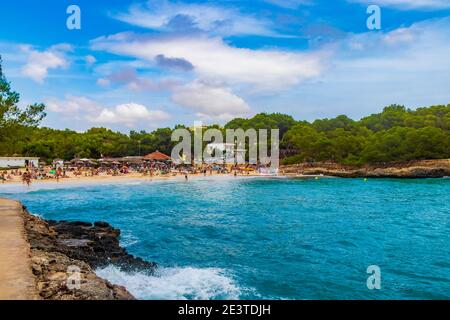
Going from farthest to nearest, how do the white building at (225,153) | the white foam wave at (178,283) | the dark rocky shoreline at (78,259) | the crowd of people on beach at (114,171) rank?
the white building at (225,153)
the crowd of people on beach at (114,171)
the white foam wave at (178,283)
the dark rocky shoreline at (78,259)

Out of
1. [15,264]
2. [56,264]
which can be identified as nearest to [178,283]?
[56,264]

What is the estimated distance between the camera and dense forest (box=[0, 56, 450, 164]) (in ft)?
202

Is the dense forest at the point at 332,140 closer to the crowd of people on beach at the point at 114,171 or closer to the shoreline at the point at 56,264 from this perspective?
the crowd of people on beach at the point at 114,171

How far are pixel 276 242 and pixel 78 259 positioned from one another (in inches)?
334

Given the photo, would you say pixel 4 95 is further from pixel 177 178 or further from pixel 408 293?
pixel 177 178

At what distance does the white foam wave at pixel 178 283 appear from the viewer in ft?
34.5

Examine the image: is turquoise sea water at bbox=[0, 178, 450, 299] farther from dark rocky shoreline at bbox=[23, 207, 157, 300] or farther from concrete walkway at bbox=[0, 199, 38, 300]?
concrete walkway at bbox=[0, 199, 38, 300]

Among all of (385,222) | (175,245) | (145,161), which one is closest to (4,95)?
(175,245)

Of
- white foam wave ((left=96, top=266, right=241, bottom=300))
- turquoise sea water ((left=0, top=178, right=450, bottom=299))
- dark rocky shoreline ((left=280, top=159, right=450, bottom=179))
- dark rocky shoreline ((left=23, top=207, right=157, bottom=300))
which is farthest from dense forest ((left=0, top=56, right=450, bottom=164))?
white foam wave ((left=96, top=266, right=241, bottom=300))

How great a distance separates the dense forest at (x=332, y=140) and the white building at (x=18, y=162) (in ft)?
7.15

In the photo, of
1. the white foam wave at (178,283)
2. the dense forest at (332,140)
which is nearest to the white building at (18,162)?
the dense forest at (332,140)

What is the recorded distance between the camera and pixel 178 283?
11.7m

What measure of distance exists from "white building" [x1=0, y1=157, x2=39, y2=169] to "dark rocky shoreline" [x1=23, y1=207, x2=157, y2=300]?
5119cm
